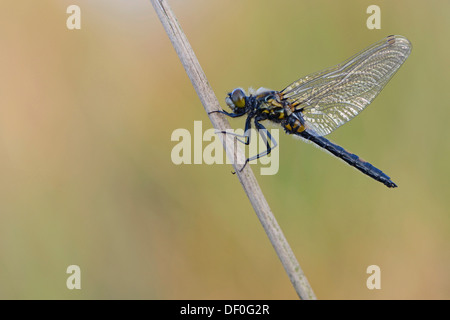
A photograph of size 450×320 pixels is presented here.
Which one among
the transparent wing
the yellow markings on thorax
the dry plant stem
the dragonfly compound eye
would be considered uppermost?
the transparent wing

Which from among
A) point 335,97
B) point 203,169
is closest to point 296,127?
point 335,97

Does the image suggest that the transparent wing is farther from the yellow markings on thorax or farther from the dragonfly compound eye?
the dragonfly compound eye

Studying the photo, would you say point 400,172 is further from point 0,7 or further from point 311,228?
point 0,7

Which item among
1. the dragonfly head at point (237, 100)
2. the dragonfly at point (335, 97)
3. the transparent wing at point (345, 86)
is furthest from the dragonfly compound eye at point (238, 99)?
the transparent wing at point (345, 86)

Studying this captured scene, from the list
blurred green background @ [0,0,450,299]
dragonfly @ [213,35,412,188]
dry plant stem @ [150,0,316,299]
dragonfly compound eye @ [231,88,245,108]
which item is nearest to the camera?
dry plant stem @ [150,0,316,299]

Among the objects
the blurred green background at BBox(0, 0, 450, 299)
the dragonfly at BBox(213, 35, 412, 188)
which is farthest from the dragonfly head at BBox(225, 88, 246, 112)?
the blurred green background at BBox(0, 0, 450, 299)

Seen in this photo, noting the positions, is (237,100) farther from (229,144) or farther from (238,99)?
(229,144)

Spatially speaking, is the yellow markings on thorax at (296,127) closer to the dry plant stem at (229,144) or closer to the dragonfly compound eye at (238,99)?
the dragonfly compound eye at (238,99)
